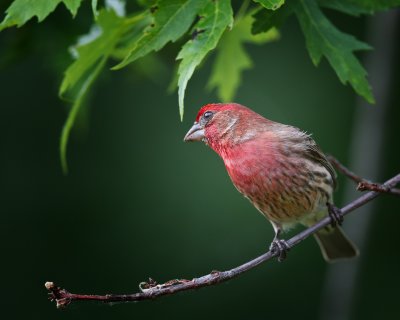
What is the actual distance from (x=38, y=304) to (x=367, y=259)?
345cm

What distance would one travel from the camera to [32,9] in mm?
3711

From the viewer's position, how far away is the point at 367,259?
7.73 meters

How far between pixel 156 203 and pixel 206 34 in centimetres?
468

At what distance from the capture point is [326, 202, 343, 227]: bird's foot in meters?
4.58

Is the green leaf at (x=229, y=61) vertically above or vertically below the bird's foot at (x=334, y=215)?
above

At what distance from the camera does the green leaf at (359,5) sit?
4098mm

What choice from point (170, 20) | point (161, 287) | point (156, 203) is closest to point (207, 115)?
point (170, 20)

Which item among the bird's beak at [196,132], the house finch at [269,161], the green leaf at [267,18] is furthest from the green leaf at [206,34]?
the bird's beak at [196,132]

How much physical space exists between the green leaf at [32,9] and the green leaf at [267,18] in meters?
0.96

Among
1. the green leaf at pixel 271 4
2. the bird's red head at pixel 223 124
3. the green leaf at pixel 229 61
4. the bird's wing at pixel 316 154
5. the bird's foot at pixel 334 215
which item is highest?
the green leaf at pixel 271 4

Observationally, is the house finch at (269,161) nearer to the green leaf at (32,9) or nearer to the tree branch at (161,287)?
the tree branch at (161,287)

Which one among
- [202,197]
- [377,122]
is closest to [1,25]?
[377,122]

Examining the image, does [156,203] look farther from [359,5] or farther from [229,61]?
[359,5]

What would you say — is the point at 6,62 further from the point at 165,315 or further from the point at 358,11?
the point at 165,315
